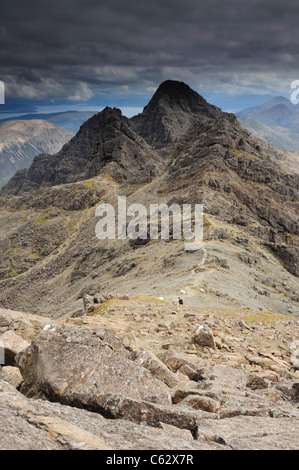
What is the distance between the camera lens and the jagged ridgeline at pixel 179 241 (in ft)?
172

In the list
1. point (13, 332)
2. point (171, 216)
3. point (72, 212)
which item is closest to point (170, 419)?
point (13, 332)

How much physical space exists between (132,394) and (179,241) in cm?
5541

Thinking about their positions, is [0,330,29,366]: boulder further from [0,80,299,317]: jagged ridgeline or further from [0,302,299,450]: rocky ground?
[0,80,299,317]: jagged ridgeline

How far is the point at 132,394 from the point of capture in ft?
36.5

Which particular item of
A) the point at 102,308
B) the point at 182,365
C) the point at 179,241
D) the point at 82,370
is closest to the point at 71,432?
the point at 82,370

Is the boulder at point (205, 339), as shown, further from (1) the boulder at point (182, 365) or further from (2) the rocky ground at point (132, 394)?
(1) the boulder at point (182, 365)

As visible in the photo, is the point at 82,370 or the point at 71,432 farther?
the point at 82,370

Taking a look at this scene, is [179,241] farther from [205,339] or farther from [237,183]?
[237,183]

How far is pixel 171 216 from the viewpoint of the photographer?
3300 inches

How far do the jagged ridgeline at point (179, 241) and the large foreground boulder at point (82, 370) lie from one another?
25469 millimetres

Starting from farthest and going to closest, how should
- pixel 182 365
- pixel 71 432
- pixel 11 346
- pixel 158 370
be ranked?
pixel 182 365 < pixel 11 346 < pixel 158 370 < pixel 71 432

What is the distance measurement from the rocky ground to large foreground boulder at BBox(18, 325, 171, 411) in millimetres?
34

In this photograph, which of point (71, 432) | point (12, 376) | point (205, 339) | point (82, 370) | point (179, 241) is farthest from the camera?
point (179, 241)
